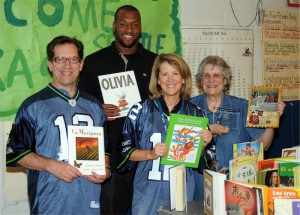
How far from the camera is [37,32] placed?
368 cm

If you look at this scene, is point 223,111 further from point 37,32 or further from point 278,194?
point 37,32

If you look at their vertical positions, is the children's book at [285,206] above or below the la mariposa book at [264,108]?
below

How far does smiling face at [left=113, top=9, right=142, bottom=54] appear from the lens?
141 inches

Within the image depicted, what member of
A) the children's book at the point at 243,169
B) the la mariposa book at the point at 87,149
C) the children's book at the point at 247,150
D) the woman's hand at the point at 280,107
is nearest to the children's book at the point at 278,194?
the children's book at the point at 243,169

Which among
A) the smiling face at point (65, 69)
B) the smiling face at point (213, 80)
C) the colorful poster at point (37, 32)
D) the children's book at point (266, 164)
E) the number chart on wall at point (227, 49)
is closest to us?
the children's book at point (266, 164)

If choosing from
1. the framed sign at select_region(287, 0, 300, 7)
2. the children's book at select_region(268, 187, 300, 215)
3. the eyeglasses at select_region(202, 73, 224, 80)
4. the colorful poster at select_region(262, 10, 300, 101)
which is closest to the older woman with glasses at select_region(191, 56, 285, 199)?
the eyeglasses at select_region(202, 73, 224, 80)

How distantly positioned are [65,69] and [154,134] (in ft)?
2.29

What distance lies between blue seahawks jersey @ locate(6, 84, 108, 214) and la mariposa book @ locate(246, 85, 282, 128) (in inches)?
52.4

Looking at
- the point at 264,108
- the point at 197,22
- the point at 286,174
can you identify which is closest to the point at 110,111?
the point at 264,108

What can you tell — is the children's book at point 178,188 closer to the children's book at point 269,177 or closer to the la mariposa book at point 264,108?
the children's book at point 269,177

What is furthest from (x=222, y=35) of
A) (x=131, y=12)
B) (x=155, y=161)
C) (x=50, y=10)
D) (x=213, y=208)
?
(x=213, y=208)

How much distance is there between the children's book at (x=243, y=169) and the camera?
2.51m

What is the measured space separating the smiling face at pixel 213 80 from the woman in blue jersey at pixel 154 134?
369 mm

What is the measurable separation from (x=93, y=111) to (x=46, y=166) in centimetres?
47
